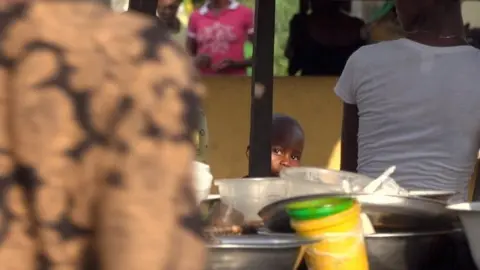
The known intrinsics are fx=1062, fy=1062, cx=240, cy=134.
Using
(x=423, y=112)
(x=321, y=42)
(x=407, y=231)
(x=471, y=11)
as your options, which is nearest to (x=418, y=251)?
(x=407, y=231)

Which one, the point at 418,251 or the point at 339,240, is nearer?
the point at 339,240

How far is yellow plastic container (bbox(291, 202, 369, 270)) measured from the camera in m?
2.37

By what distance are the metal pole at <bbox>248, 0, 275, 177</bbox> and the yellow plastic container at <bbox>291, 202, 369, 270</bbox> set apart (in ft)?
4.19

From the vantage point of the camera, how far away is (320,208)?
7.80 ft

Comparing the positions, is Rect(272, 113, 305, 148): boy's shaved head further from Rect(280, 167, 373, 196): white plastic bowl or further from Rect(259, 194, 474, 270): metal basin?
Rect(259, 194, 474, 270): metal basin

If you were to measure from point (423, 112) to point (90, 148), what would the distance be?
205 cm

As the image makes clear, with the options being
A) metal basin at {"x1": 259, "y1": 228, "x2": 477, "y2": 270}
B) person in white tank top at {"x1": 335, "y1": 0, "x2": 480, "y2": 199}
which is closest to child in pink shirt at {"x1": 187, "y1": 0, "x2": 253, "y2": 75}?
person in white tank top at {"x1": 335, "y1": 0, "x2": 480, "y2": 199}

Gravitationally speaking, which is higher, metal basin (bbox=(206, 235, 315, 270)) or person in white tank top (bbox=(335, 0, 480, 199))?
person in white tank top (bbox=(335, 0, 480, 199))

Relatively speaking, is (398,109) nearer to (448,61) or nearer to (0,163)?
(448,61)

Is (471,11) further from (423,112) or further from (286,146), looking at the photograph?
(423,112)

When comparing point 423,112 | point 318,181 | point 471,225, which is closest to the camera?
point 471,225

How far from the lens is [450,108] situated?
3111 millimetres

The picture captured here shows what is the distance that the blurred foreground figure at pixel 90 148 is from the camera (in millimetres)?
1201

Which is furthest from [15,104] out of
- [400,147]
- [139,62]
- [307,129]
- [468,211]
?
[307,129]
